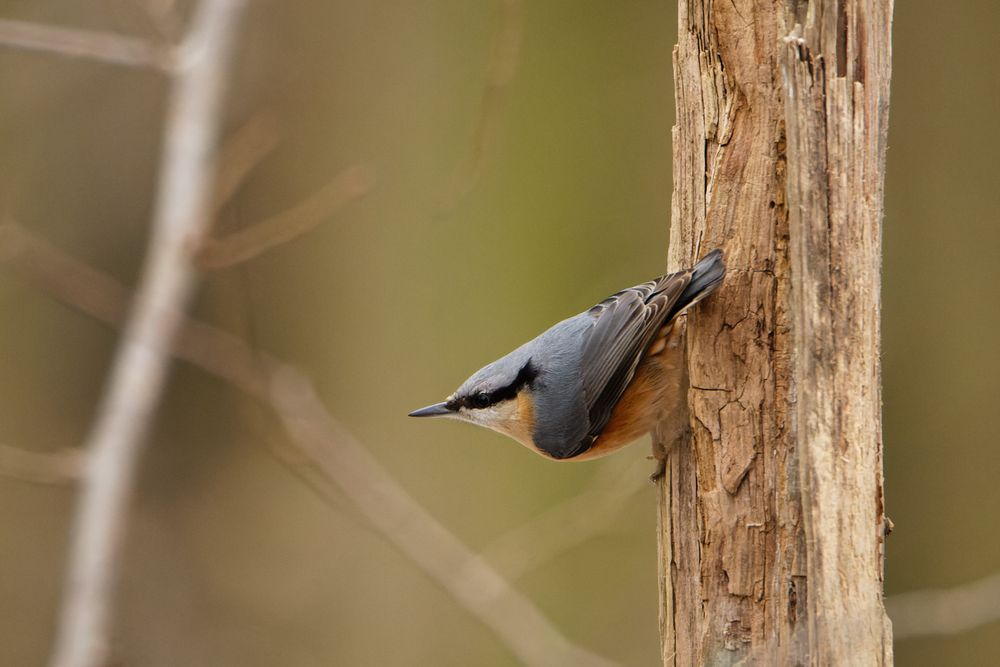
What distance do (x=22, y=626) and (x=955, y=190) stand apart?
161 inches

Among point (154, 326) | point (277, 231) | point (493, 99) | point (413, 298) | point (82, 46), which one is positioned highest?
point (493, 99)

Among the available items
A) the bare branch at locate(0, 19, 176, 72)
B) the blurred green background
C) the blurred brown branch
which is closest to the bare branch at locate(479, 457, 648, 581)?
the blurred green background

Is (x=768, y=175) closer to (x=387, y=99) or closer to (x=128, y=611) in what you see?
(x=387, y=99)

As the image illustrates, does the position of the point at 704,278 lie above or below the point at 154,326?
below

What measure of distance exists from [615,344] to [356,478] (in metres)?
0.92

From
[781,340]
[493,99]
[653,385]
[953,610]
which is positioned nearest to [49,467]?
[653,385]

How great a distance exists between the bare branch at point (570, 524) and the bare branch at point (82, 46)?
1.74 metres

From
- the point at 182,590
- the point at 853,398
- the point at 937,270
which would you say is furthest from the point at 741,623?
the point at 182,590

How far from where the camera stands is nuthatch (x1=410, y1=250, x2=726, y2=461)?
222 cm

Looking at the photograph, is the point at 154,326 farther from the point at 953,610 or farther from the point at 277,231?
the point at 953,610

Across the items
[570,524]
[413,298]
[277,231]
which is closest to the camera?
[277,231]

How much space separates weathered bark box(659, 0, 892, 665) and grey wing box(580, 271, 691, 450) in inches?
5.3

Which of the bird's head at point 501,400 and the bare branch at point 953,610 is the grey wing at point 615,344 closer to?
the bird's head at point 501,400

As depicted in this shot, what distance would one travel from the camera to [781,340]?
71.4 inches
